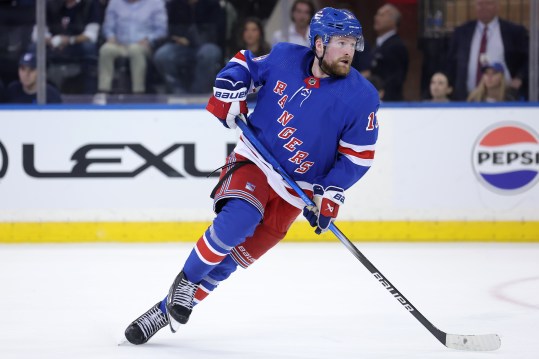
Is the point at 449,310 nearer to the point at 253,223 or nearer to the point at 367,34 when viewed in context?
the point at 253,223

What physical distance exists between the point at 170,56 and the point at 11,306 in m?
2.75

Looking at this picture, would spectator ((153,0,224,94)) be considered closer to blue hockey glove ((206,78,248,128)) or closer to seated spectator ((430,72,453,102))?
seated spectator ((430,72,453,102))

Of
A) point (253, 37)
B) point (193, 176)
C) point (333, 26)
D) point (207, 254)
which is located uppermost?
point (333, 26)

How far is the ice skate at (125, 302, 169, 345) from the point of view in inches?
138

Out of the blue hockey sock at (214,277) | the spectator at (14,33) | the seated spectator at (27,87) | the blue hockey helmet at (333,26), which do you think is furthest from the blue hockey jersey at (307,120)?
the spectator at (14,33)

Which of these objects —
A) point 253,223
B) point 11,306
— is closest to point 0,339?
point 11,306

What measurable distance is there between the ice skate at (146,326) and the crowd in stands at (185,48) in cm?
323

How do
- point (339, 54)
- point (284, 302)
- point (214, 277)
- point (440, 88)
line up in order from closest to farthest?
point (339, 54) < point (214, 277) < point (284, 302) < point (440, 88)

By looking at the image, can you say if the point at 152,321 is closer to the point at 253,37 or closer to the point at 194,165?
the point at 194,165

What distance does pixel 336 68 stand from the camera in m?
3.47

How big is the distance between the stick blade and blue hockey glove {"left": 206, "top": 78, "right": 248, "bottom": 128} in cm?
106

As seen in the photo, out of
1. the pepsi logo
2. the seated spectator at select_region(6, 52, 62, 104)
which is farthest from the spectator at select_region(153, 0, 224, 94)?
the pepsi logo

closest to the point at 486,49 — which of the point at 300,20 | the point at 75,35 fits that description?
the point at 300,20

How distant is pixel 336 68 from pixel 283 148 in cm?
33
